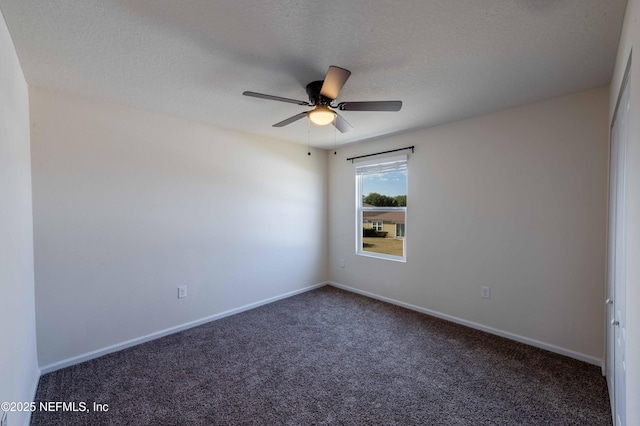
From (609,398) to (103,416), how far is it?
3.43 meters

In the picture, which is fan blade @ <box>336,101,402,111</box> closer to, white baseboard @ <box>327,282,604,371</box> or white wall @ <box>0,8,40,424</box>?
white wall @ <box>0,8,40,424</box>

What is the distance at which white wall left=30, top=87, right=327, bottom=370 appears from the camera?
7.59 feet

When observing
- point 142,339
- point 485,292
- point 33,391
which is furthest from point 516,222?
point 33,391

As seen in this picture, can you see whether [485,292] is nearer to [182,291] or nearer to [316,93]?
[316,93]

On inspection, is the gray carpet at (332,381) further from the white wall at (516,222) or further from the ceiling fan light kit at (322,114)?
the ceiling fan light kit at (322,114)

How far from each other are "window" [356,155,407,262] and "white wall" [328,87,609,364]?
0.68ft

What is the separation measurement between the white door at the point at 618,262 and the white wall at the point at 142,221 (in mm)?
3326

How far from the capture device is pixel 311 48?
171cm

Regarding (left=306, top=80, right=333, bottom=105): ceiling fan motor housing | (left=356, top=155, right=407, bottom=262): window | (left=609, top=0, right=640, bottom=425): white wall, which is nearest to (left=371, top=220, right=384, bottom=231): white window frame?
(left=356, top=155, right=407, bottom=262): window

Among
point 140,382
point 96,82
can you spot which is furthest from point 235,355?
point 96,82

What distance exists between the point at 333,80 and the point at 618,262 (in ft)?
6.91

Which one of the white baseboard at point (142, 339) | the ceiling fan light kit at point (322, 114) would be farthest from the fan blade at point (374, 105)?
the white baseboard at point (142, 339)

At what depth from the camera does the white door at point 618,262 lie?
57.9 inches

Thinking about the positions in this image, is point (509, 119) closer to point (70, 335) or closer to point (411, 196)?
point (411, 196)
